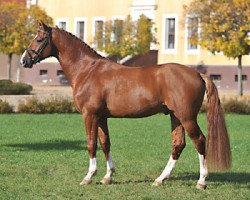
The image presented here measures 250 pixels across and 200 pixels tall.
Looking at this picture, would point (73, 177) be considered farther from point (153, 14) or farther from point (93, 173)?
point (153, 14)

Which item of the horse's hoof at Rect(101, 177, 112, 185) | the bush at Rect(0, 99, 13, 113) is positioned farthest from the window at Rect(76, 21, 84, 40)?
the horse's hoof at Rect(101, 177, 112, 185)

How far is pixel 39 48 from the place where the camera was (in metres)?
12.8

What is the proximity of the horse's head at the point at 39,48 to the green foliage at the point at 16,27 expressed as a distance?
39434mm

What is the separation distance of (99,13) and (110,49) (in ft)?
25.9

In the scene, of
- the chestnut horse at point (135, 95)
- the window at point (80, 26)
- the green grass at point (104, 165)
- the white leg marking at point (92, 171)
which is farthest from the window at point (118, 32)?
the white leg marking at point (92, 171)

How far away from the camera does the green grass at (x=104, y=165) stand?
459 inches

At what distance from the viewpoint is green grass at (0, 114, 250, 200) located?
38.2 feet

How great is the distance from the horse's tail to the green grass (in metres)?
0.36

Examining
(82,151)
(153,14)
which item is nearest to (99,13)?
(153,14)

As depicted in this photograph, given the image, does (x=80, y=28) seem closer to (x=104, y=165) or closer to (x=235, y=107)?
(x=235, y=107)

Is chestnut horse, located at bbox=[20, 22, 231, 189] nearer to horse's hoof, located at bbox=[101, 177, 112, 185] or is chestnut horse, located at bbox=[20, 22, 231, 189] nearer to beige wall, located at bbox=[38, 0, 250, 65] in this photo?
horse's hoof, located at bbox=[101, 177, 112, 185]

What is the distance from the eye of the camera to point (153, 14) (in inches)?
2208

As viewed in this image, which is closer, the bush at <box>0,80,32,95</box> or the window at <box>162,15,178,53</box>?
the bush at <box>0,80,32,95</box>

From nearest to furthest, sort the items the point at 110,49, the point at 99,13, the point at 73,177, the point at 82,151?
the point at 73,177
the point at 82,151
the point at 110,49
the point at 99,13
